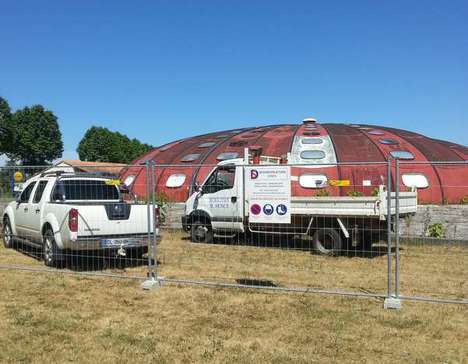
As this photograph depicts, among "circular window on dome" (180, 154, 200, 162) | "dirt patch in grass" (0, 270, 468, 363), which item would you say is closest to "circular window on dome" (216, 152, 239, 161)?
"circular window on dome" (180, 154, 200, 162)

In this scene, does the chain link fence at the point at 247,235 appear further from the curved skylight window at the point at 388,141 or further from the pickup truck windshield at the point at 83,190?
the curved skylight window at the point at 388,141

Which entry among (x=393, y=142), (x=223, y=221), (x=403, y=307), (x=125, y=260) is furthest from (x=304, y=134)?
(x=403, y=307)

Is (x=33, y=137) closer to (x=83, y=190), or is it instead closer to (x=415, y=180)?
(x=415, y=180)

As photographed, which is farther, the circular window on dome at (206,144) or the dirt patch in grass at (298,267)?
the circular window on dome at (206,144)

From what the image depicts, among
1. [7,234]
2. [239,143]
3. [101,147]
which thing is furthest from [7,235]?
[101,147]

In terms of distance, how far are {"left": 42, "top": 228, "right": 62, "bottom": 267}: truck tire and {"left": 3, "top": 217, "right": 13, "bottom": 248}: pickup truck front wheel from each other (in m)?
3.04

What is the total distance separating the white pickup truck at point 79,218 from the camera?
902cm

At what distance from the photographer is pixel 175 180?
19922 mm

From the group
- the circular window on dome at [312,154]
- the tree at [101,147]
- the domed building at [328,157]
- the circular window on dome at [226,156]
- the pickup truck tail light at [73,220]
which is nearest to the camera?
the pickup truck tail light at [73,220]

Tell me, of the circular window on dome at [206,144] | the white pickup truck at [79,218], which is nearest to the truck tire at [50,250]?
the white pickup truck at [79,218]

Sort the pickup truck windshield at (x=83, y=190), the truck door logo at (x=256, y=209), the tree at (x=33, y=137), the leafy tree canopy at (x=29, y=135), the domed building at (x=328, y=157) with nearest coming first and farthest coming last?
1. the truck door logo at (x=256, y=209)
2. the pickup truck windshield at (x=83, y=190)
3. the domed building at (x=328, y=157)
4. the leafy tree canopy at (x=29, y=135)
5. the tree at (x=33, y=137)

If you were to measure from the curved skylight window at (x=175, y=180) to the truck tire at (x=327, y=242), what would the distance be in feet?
31.0

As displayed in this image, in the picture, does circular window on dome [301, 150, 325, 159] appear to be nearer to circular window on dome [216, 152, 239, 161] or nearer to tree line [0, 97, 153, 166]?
circular window on dome [216, 152, 239, 161]

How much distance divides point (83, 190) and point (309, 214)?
5.17 m
